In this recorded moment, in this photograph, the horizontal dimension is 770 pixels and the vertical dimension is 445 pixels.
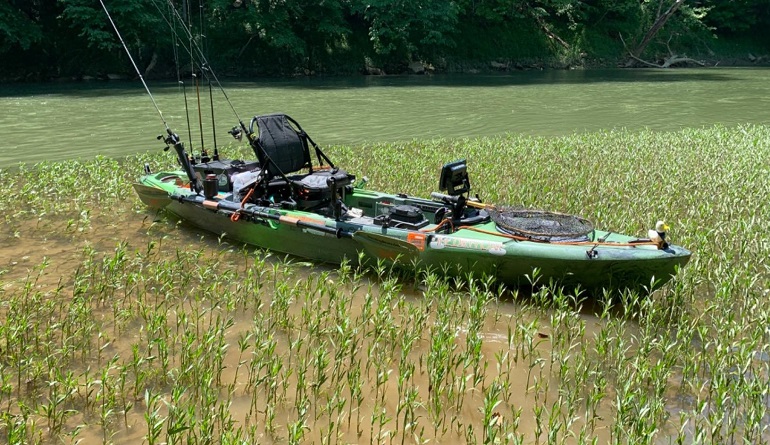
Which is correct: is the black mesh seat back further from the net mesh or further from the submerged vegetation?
the net mesh

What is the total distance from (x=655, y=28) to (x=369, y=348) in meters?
44.2

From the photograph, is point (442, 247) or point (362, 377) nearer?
point (362, 377)

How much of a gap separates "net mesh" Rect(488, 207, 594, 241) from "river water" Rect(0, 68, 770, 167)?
947cm

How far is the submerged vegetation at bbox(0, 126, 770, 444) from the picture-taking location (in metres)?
3.78

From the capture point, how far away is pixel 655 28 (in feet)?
138

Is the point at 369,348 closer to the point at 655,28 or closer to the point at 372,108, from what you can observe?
the point at 372,108

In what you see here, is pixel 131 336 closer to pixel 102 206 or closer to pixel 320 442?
pixel 320 442

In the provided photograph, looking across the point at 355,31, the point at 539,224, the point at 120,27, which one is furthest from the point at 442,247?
the point at 355,31

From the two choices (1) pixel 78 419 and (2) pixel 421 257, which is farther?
(2) pixel 421 257

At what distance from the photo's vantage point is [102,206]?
29.7ft

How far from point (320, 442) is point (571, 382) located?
183 cm

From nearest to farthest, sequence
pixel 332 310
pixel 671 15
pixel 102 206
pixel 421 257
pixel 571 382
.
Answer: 1. pixel 571 382
2. pixel 332 310
3. pixel 421 257
4. pixel 102 206
5. pixel 671 15

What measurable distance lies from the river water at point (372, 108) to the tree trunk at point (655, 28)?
9698 millimetres

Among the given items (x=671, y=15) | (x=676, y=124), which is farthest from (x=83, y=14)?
(x=671, y=15)
